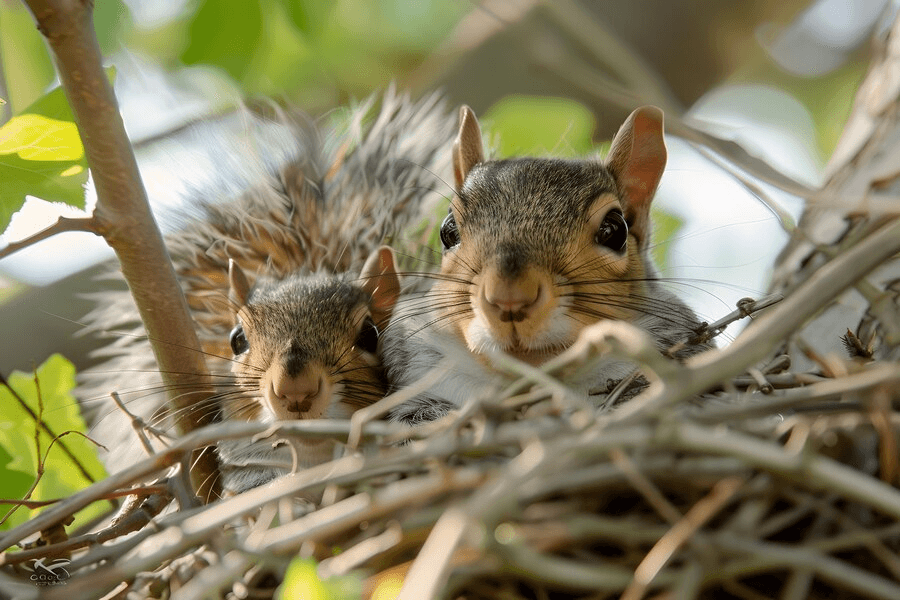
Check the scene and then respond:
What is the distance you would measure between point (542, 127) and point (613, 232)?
773 mm

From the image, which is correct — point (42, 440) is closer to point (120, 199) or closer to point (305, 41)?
point (120, 199)

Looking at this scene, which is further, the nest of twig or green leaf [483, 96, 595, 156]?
green leaf [483, 96, 595, 156]

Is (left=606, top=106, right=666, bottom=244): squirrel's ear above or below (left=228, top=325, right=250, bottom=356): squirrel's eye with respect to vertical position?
above

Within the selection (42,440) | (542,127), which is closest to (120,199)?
(42,440)

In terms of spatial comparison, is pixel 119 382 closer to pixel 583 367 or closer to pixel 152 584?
pixel 152 584

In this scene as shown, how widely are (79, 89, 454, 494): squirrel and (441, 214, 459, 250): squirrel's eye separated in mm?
147

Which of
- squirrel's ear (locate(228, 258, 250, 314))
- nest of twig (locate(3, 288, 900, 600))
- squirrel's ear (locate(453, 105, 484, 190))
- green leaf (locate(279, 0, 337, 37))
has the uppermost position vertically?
green leaf (locate(279, 0, 337, 37))

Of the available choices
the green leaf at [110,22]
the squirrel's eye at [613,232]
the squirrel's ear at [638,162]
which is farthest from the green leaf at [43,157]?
the squirrel's ear at [638,162]

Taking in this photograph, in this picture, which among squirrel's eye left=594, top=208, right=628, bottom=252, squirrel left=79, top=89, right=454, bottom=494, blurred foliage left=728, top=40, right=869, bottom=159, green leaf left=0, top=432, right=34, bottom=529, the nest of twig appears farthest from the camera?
blurred foliage left=728, top=40, right=869, bottom=159

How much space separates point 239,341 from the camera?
1.83 m

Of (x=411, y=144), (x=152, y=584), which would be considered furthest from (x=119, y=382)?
(x=152, y=584)

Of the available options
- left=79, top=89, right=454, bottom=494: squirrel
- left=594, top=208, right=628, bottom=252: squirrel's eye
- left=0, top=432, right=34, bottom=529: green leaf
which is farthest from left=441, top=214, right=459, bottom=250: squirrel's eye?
left=0, top=432, right=34, bottom=529: green leaf

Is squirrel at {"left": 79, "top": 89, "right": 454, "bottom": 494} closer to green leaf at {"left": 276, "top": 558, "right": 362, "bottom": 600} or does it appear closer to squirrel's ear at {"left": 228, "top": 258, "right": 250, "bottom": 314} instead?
squirrel's ear at {"left": 228, "top": 258, "right": 250, "bottom": 314}

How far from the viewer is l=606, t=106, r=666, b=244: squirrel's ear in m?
1.73
